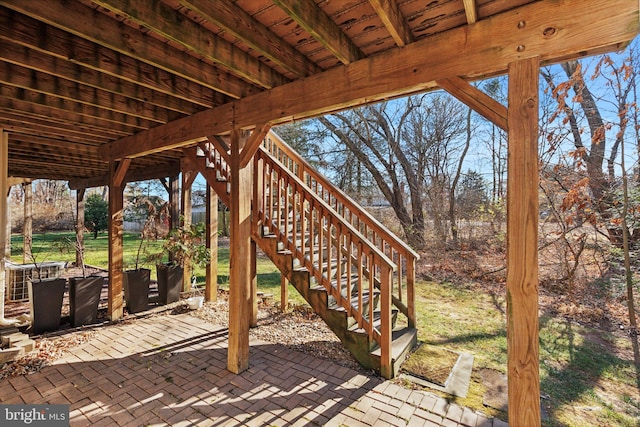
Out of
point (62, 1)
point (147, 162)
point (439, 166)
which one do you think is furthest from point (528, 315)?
point (439, 166)

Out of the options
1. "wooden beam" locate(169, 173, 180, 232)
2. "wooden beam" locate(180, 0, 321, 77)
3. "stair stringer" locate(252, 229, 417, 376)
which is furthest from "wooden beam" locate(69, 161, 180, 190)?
"wooden beam" locate(180, 0, 321, 77)

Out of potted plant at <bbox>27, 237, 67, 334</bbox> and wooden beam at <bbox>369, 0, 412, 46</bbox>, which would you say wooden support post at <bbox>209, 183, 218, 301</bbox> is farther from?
wooden beam at <bbox>369, 0, 412, 46</bbox>

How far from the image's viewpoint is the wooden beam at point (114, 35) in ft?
5.38

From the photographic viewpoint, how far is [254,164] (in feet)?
11.9

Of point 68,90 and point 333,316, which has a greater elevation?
point 68,90

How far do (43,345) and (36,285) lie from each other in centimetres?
85

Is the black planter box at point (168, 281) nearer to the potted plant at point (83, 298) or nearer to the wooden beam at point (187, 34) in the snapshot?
the potted plant at point (83, 298)

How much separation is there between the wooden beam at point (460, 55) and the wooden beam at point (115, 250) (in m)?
2.85

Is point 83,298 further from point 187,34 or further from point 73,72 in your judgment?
point 187,34

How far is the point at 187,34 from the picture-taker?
6.27 ft

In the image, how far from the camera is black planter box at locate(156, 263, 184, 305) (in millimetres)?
5082

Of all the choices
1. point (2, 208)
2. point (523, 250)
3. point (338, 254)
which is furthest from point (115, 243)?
point (523, 250)

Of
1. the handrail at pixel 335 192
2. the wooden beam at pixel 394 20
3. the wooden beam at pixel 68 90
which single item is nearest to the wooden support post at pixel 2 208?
the wooden beam at pixel 68 90

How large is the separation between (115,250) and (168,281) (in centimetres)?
100
